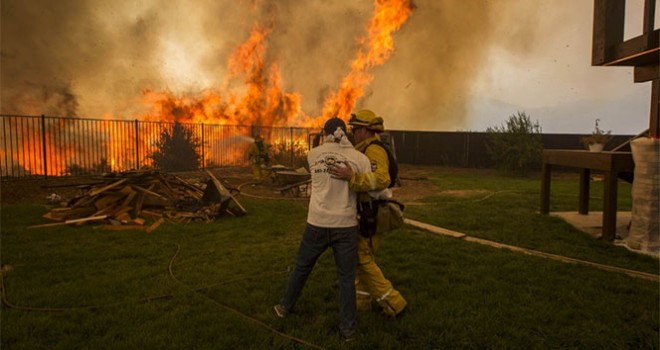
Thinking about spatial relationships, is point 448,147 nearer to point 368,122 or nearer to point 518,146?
point 518,146

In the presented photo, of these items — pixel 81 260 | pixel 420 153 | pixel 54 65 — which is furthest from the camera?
pixel 420 153

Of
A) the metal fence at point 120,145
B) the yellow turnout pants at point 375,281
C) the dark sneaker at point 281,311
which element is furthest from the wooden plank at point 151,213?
the metal fence at point 120,145

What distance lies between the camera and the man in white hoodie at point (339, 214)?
11.0ft

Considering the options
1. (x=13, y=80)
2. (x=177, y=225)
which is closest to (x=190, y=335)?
(x=177, y=225)

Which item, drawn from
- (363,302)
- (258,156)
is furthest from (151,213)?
(363,302)

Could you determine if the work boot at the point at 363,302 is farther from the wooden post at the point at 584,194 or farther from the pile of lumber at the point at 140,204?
the wooden post at the point at 584,194

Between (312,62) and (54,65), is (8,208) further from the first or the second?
(312,62)

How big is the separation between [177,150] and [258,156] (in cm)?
759

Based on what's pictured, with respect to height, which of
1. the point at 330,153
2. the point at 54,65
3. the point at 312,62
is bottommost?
the point at 330,153

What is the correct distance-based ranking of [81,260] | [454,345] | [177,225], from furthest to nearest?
[177,225] → [81,260] → [454,345]

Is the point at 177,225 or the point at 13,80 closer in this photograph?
the point at 177,225

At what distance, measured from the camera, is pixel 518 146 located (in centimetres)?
1936

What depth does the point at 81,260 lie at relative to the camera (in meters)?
5.55

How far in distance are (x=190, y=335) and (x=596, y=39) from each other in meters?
8.78
